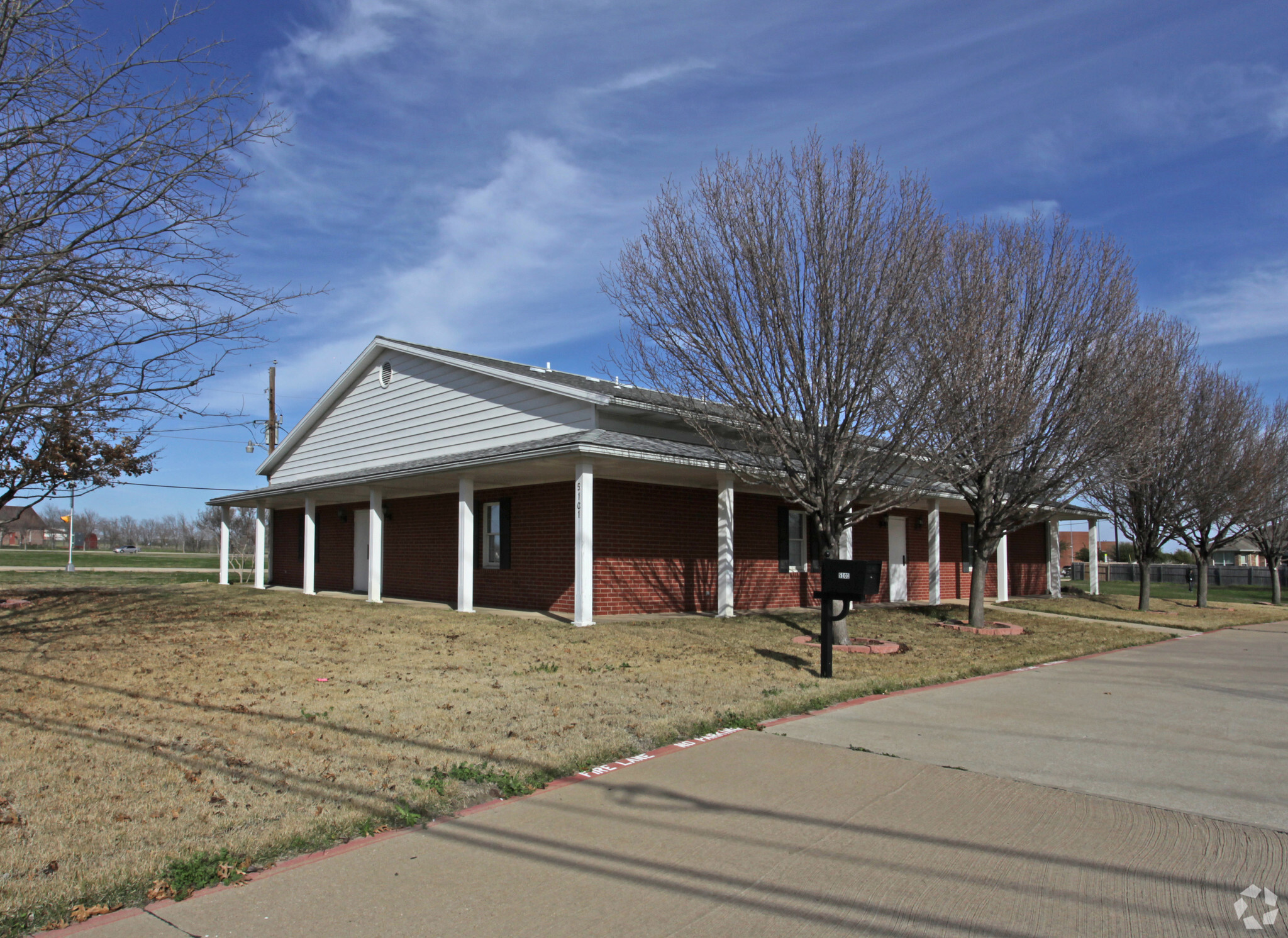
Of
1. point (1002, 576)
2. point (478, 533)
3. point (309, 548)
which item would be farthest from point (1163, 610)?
point (309, 548)

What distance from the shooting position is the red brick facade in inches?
631

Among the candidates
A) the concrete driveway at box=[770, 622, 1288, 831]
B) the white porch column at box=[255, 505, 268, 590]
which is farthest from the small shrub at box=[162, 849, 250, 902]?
the white porch column at box=[255, 505, 268, 590]

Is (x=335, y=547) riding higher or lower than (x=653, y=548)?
lower

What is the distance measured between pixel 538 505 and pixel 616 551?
1.95 meters

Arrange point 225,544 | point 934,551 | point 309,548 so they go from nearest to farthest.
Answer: point 934,551, point 309,548, point 225,544

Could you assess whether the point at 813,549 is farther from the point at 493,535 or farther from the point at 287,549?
the point at 287,549

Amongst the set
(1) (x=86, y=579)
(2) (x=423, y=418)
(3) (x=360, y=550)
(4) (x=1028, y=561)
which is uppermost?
(2) (x=423, y=418)

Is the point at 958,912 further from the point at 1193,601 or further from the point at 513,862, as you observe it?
the point at 1193,601

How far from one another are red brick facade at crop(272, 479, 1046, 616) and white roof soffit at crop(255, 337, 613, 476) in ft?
6.48

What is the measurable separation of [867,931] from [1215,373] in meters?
24.8

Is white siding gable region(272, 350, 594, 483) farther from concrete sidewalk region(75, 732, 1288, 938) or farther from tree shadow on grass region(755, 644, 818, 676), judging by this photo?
concrete sidewalk region(75, 732, 1288, 938)

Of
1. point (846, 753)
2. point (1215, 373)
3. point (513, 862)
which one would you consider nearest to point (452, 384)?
point (846, 753)

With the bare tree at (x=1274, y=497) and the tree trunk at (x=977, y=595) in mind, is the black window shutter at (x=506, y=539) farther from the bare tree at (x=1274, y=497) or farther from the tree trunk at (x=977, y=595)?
the bare tree at (x=1274, y=497)

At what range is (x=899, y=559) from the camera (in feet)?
74.0
